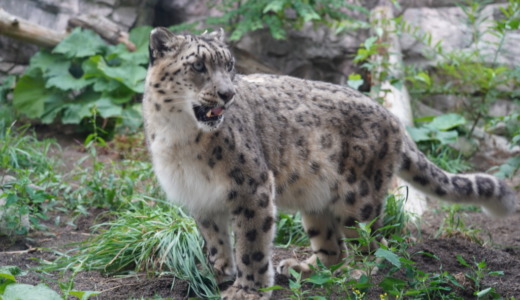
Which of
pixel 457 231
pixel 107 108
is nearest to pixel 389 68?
pixel 457 231

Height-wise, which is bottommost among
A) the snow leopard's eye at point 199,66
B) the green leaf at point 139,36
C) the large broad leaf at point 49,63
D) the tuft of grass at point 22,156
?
the tuft of grass at point 22,156

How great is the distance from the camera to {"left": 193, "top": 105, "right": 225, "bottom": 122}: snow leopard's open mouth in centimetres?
469

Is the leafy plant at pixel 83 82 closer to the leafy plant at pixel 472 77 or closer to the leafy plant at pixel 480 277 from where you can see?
the leafy plant at pixel 472 77

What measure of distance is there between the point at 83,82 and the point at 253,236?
7.26 m

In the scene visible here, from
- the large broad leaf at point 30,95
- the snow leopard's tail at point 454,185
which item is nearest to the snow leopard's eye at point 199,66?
the snow leopard's tail at point 454,185

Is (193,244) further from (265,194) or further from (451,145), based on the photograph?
→ (451,145)

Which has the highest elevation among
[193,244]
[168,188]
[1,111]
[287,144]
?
[287,144]

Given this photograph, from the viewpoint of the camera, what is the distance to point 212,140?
16.0 feet

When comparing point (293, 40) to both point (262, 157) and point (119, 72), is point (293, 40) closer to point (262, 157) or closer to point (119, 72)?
point (119, 72)

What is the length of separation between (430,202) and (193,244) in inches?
178

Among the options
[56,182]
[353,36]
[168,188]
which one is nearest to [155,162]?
[168,188]

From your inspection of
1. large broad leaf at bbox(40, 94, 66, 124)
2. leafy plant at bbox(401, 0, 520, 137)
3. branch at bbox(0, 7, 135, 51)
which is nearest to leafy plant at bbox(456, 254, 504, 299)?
leafy plant at bbox(401, 0, 520, 137)

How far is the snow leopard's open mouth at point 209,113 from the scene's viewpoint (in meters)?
4.69

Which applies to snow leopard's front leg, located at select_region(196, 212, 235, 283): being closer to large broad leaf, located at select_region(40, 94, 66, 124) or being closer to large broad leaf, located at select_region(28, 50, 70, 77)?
large broad leaf, located at select_region(40, 94, 66, 124)
